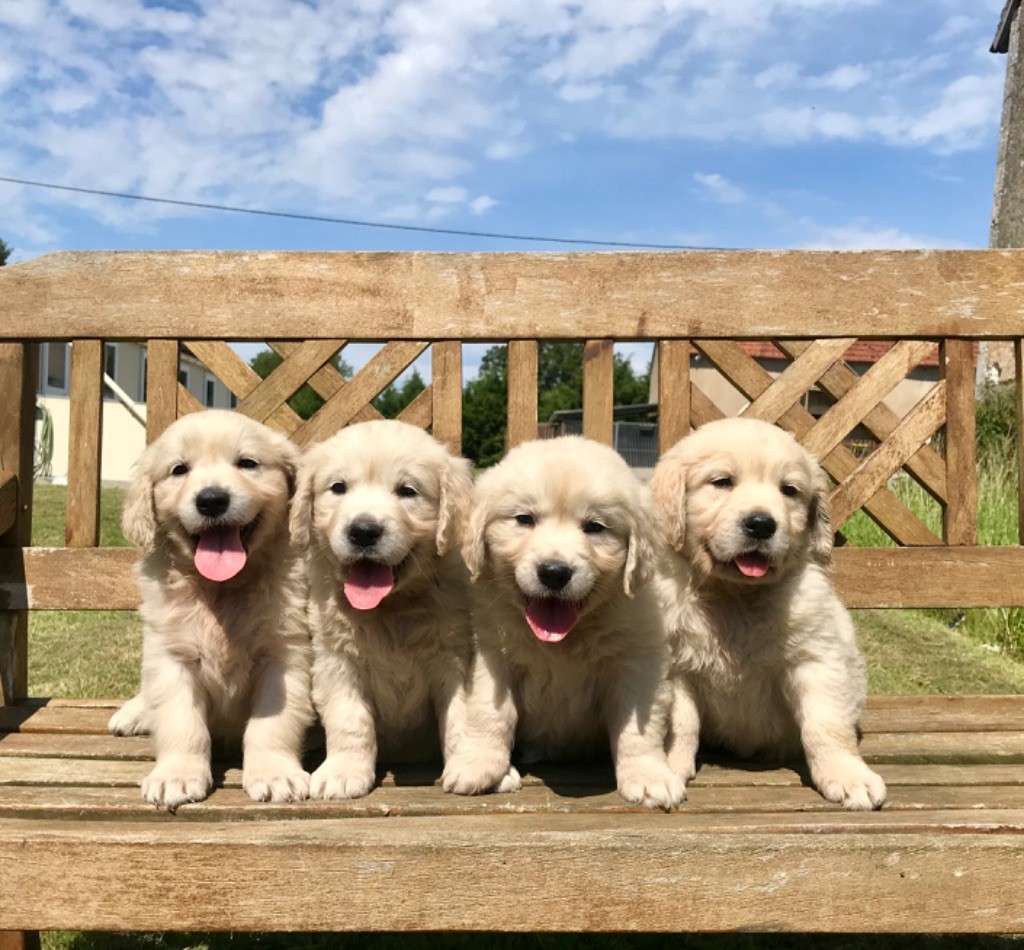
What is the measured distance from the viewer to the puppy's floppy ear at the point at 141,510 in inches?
132

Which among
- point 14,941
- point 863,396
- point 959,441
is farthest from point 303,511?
point 959,441

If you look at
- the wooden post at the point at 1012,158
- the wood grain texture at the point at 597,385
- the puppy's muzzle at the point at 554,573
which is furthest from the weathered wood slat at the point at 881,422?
the wooden post at the point at 1012,158

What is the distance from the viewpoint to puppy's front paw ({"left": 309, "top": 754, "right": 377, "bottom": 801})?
2.89 m

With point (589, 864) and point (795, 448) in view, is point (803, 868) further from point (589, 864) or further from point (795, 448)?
point (795, 448)

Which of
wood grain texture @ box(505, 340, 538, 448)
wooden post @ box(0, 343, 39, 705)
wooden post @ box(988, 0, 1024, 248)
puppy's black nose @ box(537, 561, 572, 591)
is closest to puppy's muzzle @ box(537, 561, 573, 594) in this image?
puppy's black nose @ box(537, 561, 572, 591)

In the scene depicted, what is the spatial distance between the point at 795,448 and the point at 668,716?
1.06 metres

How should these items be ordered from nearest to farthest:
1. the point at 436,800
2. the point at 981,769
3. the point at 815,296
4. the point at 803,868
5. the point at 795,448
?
the point at 803,868, the point at 436,800, the point at 981,769, the point at 795,448, the point at 815,296

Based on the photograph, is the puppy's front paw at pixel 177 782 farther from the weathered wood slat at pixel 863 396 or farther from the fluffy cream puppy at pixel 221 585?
the weathered wood slat at pixel 863 396

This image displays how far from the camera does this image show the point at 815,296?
4.23 m

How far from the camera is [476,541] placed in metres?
3.12

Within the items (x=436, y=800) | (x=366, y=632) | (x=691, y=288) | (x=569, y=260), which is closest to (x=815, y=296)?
(x=691, y=288)

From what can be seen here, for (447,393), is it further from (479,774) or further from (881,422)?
(881,422)

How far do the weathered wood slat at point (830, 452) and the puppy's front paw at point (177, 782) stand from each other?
108 inches

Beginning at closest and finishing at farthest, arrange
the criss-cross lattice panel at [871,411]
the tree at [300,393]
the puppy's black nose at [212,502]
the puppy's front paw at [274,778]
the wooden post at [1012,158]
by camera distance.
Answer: the puppy's front paw at [274,778] < the puppy's black nose at [212,502] < the criss-cross lattice panel at [871,411] < the wooden post at [1012,158] < the tree at [300,393]
